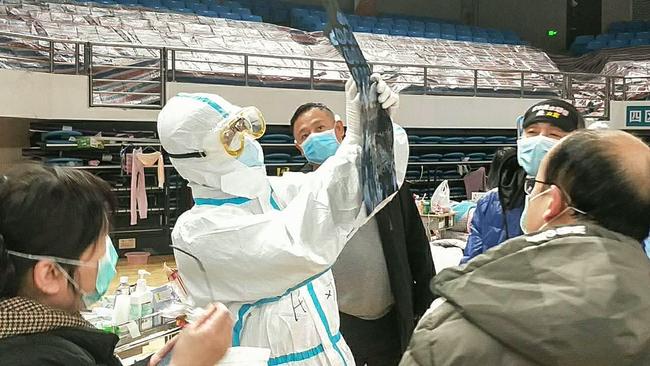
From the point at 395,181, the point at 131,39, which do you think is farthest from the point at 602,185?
the point at 131,39

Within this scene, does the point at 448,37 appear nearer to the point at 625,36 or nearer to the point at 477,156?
the point at 477,156

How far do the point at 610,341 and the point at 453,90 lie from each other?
8488mm

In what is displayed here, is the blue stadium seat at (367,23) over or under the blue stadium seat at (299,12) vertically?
under

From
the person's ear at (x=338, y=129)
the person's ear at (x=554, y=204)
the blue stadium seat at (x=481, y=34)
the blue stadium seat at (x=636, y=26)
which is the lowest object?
the person's ear at (x=554, y=204)

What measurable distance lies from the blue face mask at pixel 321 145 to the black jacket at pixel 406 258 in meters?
0.31

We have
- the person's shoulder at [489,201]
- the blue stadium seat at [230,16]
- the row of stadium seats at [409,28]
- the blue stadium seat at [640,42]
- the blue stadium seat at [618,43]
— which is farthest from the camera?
the blue stadium seat at [618,43]

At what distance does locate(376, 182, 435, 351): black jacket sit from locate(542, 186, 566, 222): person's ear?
1148mm

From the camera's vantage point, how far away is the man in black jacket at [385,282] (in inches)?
87.7

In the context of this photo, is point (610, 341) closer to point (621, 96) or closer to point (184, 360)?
point (184, 360)

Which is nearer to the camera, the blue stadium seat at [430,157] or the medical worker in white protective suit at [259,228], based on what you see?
the medical worker in white protective suit at [259,228]

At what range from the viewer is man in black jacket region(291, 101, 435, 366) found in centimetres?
223

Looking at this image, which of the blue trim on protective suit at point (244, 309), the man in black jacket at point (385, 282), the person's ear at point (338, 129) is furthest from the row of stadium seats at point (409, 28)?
the blue trim on protective suit at point (244, 309)

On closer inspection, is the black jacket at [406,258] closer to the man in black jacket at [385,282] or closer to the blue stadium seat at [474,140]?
the man in black jacket at [385,282]

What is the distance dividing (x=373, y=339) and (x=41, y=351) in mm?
1469
